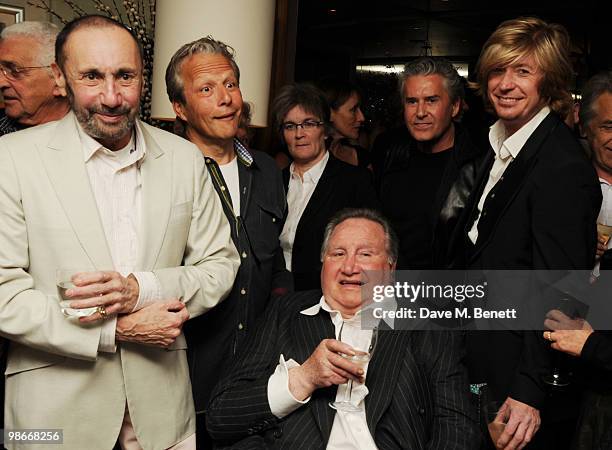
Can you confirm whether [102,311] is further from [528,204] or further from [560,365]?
[560,365]

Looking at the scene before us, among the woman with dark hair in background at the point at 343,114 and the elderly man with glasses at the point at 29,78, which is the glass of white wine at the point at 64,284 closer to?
the elderly man with glasses at the point at 29,78

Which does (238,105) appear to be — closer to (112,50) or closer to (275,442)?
(112,50)

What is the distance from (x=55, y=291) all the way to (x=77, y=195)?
25 centimetres

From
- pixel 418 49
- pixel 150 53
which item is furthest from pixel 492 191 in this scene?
pixel 418 49

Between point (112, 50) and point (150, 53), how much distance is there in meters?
1.76

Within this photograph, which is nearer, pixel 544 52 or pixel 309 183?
pixel 544 52

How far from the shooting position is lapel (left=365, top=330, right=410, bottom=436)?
6.93 ft

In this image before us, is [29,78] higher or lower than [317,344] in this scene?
higher

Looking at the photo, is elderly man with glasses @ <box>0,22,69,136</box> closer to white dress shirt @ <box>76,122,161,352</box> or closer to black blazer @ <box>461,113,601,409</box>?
white dress shirt @ <box>76,122,161,352</box>

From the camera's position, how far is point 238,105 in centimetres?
251

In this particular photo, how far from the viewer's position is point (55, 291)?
1.86m

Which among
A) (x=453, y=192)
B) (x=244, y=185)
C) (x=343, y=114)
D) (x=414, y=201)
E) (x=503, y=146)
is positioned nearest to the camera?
(x=503, y=146)

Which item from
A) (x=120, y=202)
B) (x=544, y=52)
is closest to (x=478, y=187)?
(x=544, y=52)

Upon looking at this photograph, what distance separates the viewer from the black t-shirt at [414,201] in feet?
9.59
